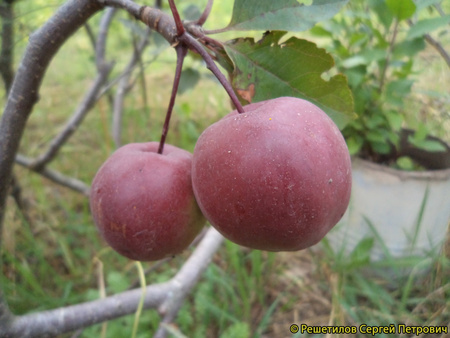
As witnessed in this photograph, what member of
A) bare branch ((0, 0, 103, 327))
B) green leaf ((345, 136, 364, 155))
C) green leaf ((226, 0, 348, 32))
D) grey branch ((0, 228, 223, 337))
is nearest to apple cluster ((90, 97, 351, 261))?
green leaf ((226, 0, 348, 32))

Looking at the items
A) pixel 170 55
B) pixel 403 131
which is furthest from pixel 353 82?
pixel 170 55

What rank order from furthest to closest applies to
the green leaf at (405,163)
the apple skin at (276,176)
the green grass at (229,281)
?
the green leaf at (405,163), the green grass at (229,281), the apple skin at (276,176)

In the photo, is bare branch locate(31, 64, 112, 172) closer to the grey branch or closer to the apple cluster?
the grey branch

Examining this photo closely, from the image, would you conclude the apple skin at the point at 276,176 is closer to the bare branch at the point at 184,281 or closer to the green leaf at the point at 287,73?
the green leaf at the point at 287,73

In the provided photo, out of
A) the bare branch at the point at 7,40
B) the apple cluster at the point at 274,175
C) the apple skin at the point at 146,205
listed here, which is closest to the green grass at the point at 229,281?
the bare branch at the point at 7,40

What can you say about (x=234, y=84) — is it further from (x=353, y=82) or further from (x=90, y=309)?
(x=353, y=82)

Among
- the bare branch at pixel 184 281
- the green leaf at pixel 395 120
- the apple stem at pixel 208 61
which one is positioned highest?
the apple stem at pixel 208 61

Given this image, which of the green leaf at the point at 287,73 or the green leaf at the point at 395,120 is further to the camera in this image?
the green leaf at the point at 395,120
